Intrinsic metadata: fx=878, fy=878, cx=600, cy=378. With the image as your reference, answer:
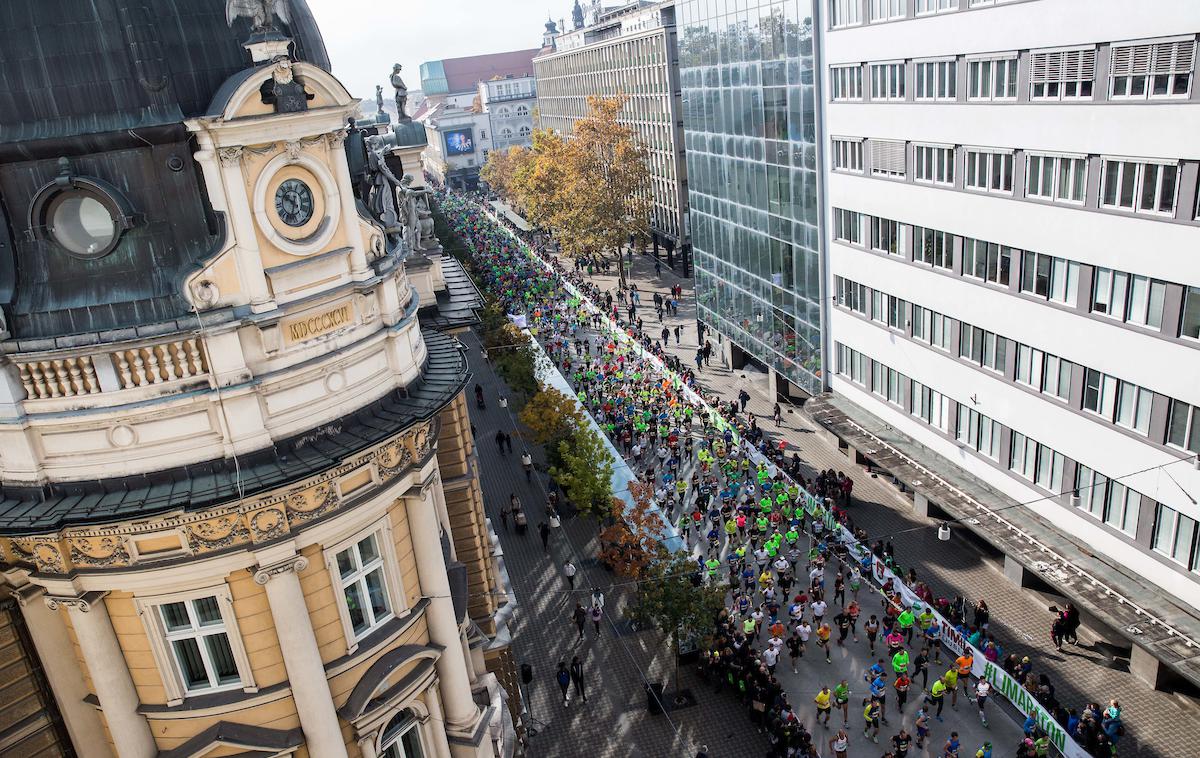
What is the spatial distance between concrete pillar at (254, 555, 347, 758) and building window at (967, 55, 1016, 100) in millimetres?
28148

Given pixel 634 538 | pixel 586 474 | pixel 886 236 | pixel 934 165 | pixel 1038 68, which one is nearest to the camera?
pixel 1038 68

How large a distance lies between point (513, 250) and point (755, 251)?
174ft

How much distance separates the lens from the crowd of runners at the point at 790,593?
26.8 meters

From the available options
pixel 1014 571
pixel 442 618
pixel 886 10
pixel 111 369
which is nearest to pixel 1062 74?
pixel 886 10

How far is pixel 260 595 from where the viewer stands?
14266 millimetres

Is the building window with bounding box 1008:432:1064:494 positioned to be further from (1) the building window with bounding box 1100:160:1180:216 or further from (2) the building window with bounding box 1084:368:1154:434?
(1) the building window with bounding box 1100:160:1180:216

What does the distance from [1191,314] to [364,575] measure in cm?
2313

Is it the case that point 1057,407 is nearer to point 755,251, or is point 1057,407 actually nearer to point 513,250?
point 755,251

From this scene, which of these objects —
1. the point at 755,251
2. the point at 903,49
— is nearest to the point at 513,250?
the point at 755,251

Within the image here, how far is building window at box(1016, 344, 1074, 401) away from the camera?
2989 cm

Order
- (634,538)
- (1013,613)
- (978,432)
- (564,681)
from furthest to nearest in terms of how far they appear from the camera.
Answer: (978,432)
(634,538)
(1013,613)
(564,681)

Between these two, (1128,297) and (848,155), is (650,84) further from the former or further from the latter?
(1128,297)

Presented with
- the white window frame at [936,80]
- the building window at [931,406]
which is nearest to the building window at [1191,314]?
the building window at [931,406]

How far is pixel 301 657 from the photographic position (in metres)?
14.6
